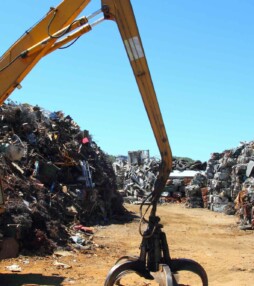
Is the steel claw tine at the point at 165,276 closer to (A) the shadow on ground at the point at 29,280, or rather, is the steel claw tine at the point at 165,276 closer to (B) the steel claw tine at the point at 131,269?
(B) the steel claw tine at the point at 131,269

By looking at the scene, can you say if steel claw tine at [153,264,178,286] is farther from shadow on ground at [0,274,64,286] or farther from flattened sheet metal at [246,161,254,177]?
A: flattened sheet metal at [246,161,254,177]

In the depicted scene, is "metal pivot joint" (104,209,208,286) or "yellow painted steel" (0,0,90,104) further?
"yellow painted steel" (0,0,90,104)

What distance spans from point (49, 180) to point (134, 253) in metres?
4.87

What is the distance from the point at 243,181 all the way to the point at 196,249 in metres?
8.84

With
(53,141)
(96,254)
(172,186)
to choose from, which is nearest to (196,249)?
(96,254)

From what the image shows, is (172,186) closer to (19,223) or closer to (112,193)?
(112,193)

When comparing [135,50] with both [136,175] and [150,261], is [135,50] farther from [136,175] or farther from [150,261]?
[136,175]

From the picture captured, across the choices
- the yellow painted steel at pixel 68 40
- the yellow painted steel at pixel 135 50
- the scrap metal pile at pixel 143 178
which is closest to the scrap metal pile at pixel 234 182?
the scrap metal pile at pixel 143 178

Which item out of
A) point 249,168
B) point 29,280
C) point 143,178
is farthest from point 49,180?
point 143,178

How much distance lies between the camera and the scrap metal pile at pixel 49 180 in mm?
11031

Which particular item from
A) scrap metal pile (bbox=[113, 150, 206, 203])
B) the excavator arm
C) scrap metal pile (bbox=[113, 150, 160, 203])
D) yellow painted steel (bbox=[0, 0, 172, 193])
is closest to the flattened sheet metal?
scrap metal pile (bbox=[113, 150, 206, 203])

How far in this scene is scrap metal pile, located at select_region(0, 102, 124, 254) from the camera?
1103 cm

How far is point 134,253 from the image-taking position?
11742 millimetres

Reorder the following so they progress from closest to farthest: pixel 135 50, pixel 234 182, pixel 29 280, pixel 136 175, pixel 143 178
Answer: pixel 135 50
pixel 29 280
pixel 234 182
pixel 143 178
pixel 136 175
